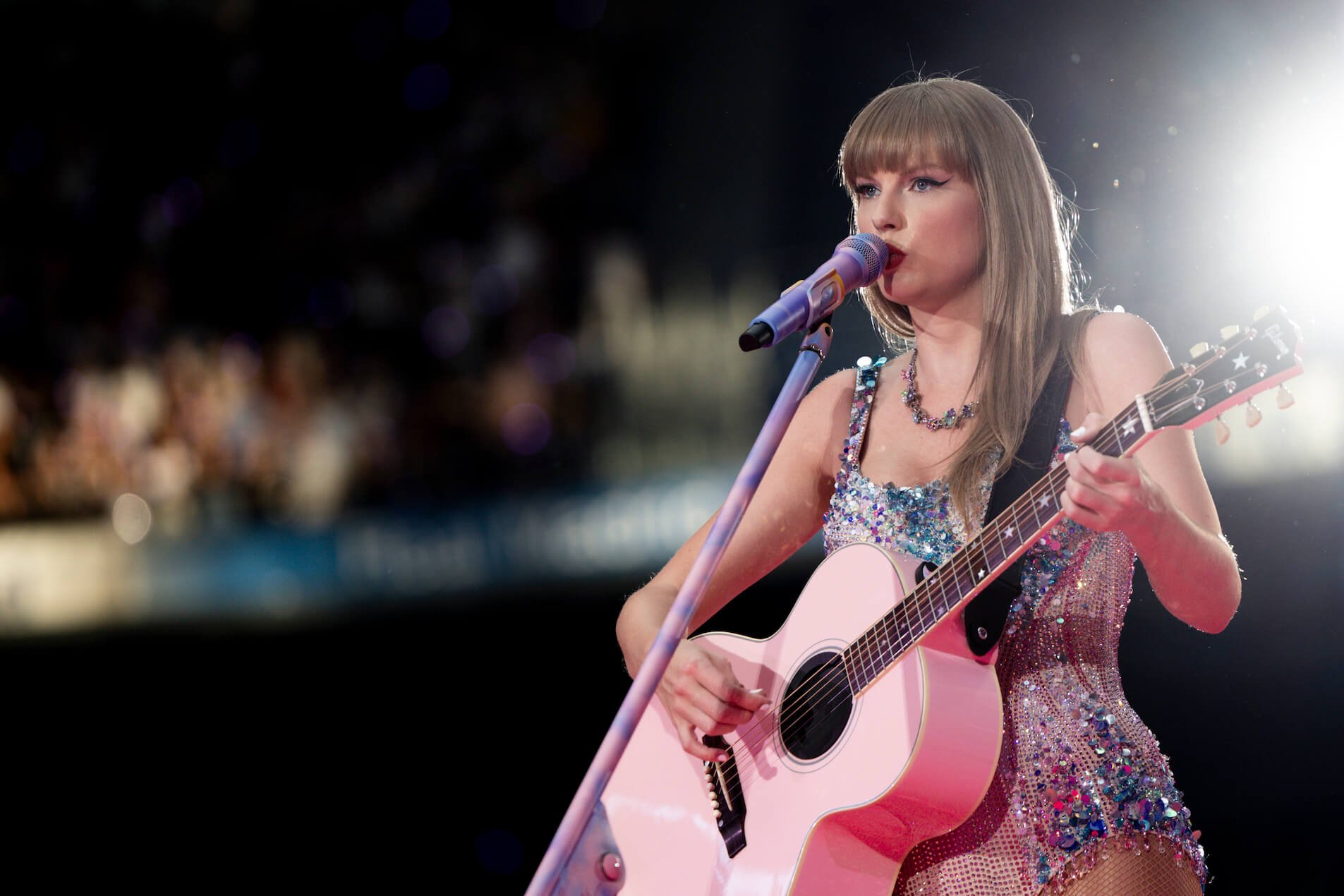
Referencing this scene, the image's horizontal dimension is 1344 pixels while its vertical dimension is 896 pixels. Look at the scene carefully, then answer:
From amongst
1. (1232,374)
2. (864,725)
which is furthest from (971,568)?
(1232,374)

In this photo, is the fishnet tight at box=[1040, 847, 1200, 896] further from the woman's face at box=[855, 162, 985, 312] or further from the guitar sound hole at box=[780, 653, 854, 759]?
the woman's face at box=[855, 162, 985, 312]

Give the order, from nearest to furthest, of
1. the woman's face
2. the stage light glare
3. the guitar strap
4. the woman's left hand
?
the woman's left hand → the guitar strap → the woman's face → the stage light glare

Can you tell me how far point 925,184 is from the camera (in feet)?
4.87

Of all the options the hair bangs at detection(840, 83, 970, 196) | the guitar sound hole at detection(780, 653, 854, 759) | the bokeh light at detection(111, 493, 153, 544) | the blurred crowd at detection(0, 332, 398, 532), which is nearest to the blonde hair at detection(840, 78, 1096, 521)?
the hair bangs at detection(840, 83, 970, 196)

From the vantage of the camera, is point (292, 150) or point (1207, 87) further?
point (292, 150)

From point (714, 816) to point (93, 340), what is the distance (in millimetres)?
2873

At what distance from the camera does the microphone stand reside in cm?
107

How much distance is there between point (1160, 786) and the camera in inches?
46.9

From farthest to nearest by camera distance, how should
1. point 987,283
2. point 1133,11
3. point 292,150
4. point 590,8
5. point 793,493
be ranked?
1. point 292,150
2. point 590,8
3. point 1133,11
4. point 793,493
5. point 987,283

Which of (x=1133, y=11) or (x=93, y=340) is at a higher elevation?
(x=1133, y=11)

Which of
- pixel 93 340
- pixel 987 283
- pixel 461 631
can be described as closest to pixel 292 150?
pixel 93 340

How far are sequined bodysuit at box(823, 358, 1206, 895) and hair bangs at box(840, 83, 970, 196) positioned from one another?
16.8 inches

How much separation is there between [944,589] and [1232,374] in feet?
1.30

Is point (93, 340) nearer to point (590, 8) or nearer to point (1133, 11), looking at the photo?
point (590, 8)
